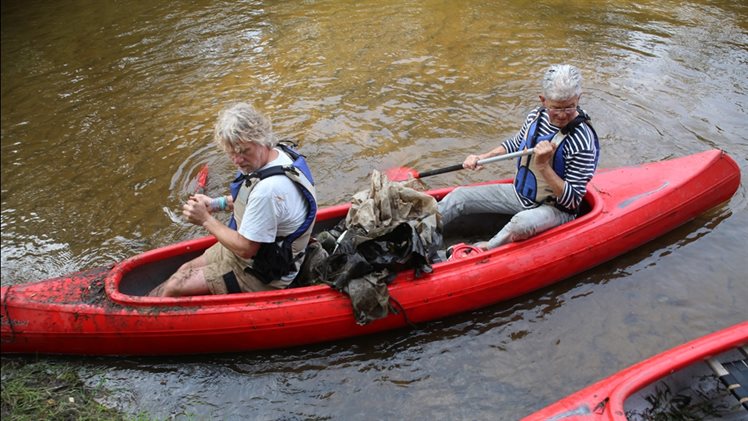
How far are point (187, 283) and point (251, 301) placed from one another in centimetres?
46

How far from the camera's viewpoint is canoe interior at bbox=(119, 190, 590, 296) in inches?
157

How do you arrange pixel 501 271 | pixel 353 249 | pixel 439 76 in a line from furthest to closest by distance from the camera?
pixel 439 76
pixel 501 271
pixel 353 249

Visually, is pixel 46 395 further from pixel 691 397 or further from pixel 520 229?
pixel 691 397

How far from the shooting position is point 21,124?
279 inches

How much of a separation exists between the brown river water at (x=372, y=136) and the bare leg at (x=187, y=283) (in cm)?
49

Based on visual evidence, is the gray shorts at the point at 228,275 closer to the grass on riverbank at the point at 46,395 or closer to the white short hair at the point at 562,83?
the grass on riverbank at the point at 46,395

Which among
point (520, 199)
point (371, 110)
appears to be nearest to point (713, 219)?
point (520, 199)

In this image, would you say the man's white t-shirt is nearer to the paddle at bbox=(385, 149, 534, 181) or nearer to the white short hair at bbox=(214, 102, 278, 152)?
the white short hair at bbox=(214, 102, 278, 152)

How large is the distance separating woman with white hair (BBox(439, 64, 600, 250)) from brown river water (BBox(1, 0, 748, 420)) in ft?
2.09

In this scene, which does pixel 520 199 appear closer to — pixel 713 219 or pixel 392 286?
pixel 392 286

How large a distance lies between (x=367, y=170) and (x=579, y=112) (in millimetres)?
2491

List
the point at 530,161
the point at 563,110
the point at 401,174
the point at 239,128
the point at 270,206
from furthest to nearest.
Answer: the point at 401,174
the point at 530,161
the point at 563,110
the point at 270,206
the point at 239,128

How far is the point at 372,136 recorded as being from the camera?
6.41 metres

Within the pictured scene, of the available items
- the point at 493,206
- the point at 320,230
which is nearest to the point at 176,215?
the point at 320,230
